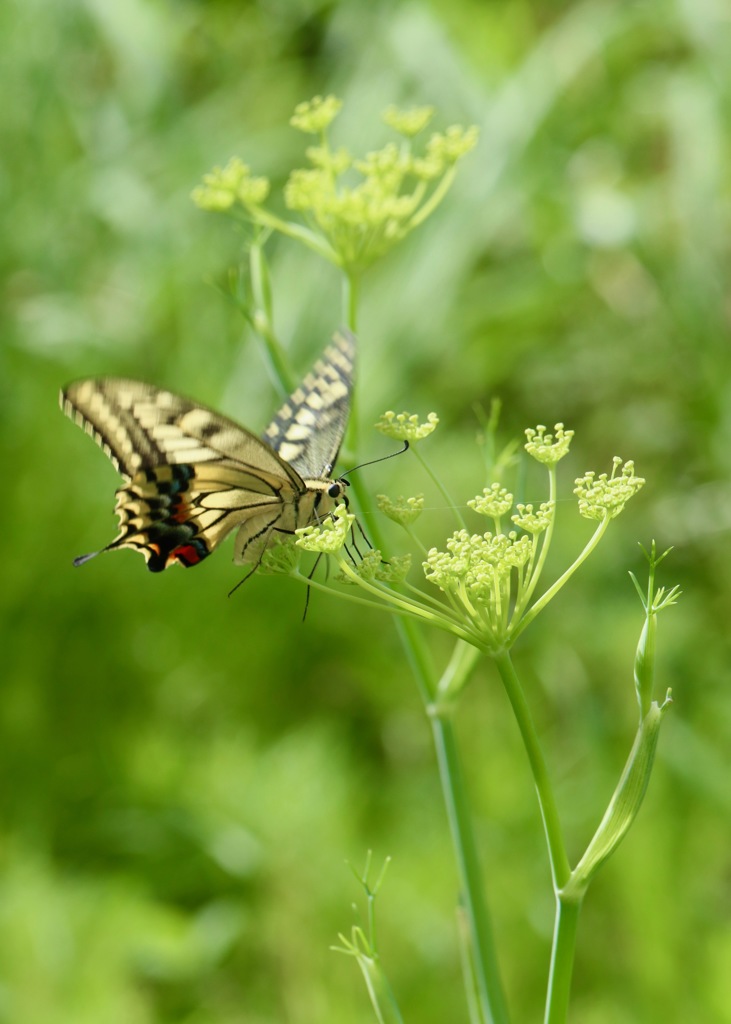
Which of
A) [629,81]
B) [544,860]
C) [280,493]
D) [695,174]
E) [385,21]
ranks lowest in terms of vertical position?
[544,860]

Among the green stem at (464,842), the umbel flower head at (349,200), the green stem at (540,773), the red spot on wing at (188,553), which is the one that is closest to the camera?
the green stem at (540,773)

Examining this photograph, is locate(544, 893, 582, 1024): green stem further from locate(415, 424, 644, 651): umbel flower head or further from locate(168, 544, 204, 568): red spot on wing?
locate(168, 544, 204, 568): red spot on wing

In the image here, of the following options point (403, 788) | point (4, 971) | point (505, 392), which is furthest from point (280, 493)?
point (505, 392)

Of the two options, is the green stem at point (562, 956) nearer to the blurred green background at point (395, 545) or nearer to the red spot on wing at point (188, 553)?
the red spot on wing at point (188, 553)

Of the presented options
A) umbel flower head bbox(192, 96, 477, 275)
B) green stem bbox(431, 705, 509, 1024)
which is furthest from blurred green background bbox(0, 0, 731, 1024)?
umbel flower head bbox(192, 96, 477, 275)

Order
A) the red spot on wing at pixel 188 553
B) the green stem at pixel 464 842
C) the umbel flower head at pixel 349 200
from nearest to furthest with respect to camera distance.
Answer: the green stem at pixel 464 842 → the umbel flower head at pixel 349 200 → the red spot on wing at pixel 188 553

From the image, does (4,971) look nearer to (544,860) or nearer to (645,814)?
(544,860)

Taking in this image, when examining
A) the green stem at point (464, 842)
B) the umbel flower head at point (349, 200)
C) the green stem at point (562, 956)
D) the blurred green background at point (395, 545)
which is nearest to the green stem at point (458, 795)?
the green stem at point (464, 842)
